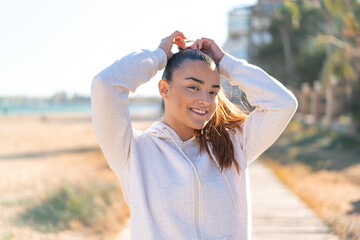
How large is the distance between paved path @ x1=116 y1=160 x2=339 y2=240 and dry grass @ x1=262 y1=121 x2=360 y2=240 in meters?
0.15

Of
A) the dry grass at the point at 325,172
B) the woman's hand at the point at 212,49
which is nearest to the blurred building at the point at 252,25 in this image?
the dry grass at the point at 325,172

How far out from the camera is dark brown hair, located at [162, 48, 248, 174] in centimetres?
192

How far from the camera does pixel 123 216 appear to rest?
553 centimetres

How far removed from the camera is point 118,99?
1.78 metres

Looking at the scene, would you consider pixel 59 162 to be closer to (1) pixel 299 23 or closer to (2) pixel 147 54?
(2) pixel 147 54

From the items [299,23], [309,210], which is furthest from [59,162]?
[299,23]

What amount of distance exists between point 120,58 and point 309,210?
433 cm

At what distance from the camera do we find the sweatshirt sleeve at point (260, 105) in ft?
6.51

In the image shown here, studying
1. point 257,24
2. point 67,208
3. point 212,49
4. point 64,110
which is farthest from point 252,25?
point 64,110

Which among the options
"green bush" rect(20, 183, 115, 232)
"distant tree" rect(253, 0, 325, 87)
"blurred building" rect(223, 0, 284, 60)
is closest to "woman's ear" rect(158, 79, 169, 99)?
"green bush" rect(20, 183, 115, 232)

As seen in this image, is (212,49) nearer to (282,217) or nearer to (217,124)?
(217,124)

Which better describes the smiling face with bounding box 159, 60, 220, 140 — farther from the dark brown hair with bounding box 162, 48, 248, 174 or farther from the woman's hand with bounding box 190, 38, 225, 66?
the woman's hand with bounding box 190, 38, 225, 66

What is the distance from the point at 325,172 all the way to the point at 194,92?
9376 mm

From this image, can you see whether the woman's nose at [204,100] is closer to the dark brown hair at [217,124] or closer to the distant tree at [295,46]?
the dark brown hair at [217,124]
